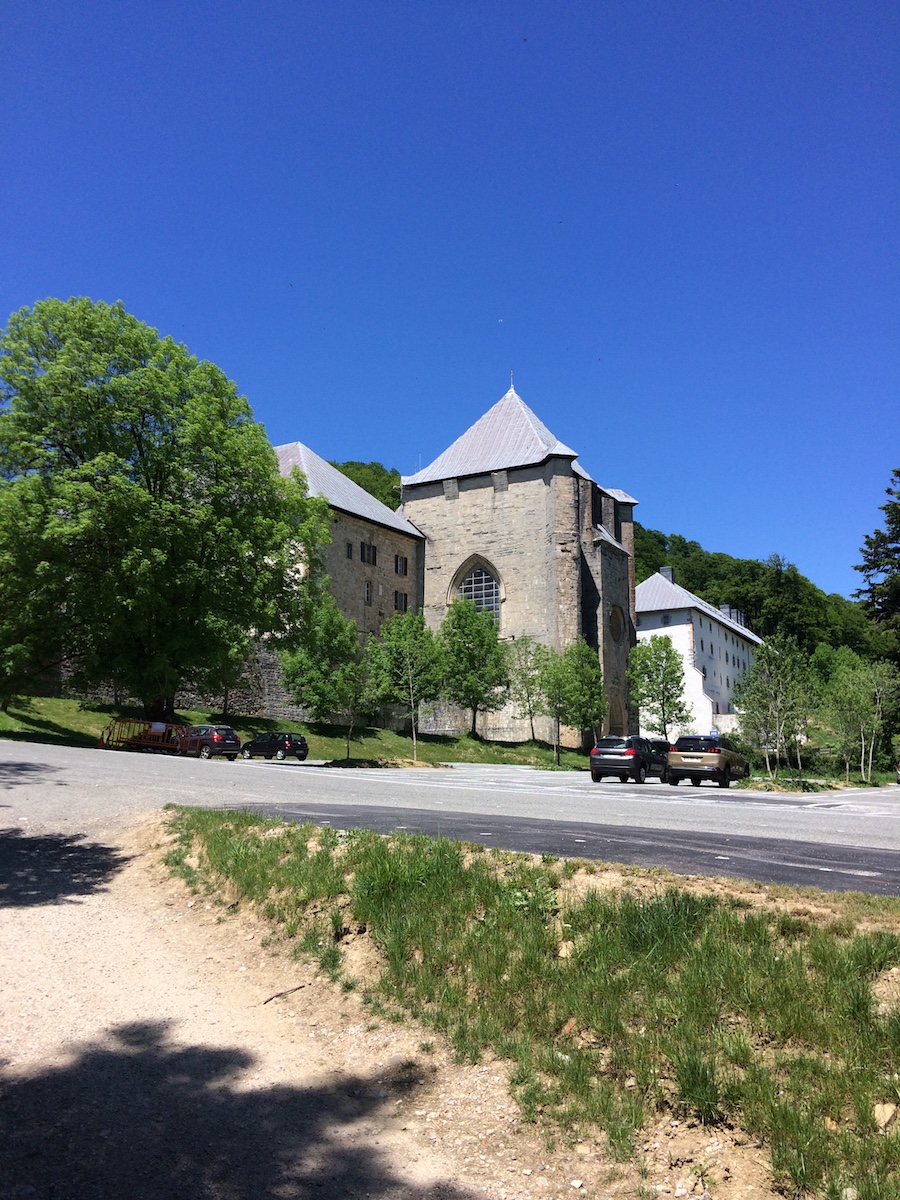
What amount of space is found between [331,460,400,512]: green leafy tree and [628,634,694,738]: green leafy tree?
28.9 metres

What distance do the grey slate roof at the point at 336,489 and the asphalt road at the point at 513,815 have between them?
32032 mm

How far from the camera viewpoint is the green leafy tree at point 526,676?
46000mm

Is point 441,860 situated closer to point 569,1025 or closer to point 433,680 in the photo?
point 569,1025

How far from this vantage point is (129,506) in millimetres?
24906

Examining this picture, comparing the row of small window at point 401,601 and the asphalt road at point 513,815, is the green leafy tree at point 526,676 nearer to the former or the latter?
the row of small window at point 401,601

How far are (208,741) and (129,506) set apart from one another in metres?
9.07

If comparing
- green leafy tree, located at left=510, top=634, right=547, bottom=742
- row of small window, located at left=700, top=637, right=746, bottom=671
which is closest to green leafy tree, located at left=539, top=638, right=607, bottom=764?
green leafy tree, located at left=510, top=634, right=547, bottom=742

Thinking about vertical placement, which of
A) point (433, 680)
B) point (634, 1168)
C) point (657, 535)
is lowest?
point (634, 1168)

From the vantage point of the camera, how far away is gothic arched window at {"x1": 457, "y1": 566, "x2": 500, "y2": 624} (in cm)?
5353

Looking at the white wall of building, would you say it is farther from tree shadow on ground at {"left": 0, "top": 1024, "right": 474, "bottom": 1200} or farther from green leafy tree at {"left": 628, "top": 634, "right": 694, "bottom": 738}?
tree shadow on ground at {"left": 0, "top": 1024, "right": 474, "bottom": 1200}

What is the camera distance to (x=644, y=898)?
589 cm

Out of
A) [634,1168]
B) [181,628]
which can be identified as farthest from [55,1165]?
[181,628]

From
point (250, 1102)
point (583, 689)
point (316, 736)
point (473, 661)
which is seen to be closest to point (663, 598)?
point (583, 689)

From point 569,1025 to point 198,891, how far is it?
14.3ft
